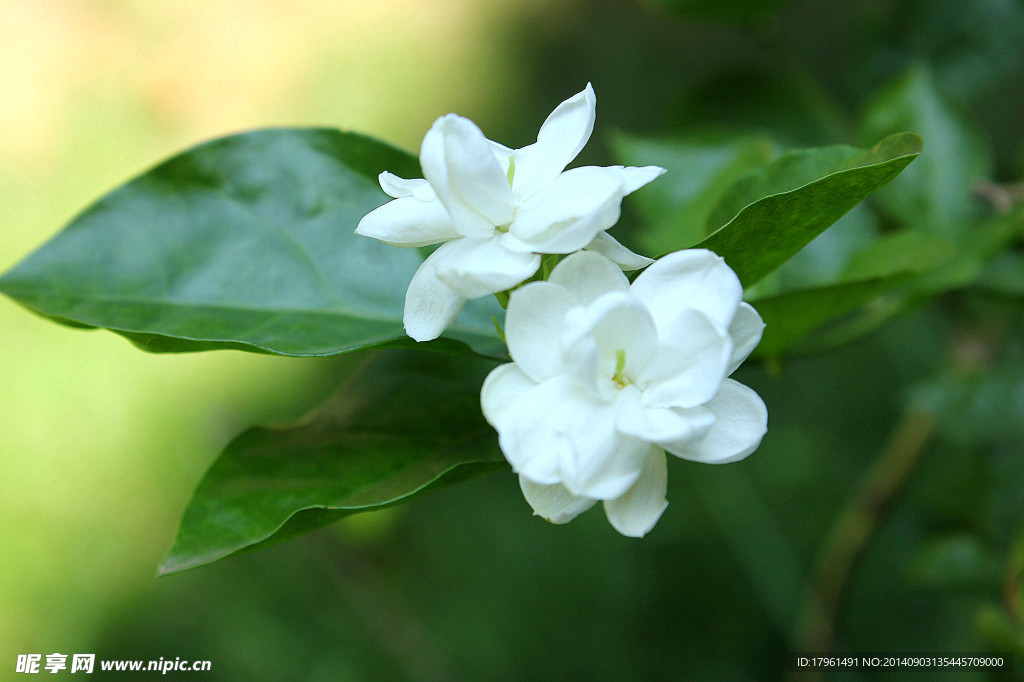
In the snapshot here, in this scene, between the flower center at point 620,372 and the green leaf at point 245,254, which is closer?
the flower center at point 620,372

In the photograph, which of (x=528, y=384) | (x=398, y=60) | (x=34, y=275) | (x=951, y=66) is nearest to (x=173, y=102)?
(x=398, y=60)

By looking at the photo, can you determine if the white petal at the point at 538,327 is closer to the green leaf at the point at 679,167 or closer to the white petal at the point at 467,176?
the white petal at the point at 467,176

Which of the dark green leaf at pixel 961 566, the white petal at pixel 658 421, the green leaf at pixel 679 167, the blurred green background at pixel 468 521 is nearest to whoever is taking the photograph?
the white petal at pixel 658 421

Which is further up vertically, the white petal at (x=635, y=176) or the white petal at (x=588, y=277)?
the white petal at (x=635, y=176)

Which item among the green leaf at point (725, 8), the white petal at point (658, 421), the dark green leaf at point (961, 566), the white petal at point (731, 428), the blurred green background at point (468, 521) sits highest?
the green leaf at point (725, 8)

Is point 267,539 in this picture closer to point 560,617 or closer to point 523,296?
point 523,296

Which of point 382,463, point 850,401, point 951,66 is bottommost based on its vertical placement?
point 850,401

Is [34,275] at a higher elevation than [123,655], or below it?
higher

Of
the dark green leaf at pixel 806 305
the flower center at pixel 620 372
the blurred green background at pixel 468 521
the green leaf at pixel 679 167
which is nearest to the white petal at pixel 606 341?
the flower center at pixel 620 372
